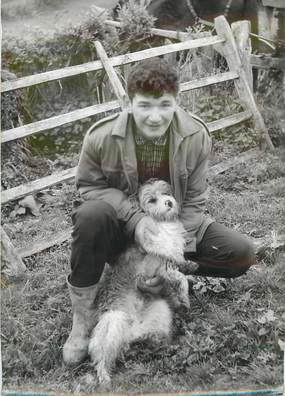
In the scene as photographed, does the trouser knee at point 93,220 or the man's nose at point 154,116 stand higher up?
the man's nose at point 154,116

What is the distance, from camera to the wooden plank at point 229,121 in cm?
316

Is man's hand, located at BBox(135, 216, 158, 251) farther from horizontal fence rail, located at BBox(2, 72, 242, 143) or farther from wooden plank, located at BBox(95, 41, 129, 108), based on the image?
horizontal fence rail, located at BBox(2, 72, 242, 143)

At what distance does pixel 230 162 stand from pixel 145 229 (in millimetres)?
905

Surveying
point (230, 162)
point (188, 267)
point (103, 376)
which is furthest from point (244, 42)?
point (103, 376)

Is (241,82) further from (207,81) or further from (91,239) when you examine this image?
(91,239)

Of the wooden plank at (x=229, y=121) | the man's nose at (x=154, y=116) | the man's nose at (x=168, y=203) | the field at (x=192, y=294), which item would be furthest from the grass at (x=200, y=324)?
the man's nose at (x=154, y=116)

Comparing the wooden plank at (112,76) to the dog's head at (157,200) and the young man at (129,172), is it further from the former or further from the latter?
the dog's head at (157,200)

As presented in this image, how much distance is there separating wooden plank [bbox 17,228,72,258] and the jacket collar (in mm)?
966

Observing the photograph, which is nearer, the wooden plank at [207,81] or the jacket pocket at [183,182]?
the jacket pocket at [183,182]

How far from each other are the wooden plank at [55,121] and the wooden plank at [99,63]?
0.69 feet

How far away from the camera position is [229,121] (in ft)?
10.6


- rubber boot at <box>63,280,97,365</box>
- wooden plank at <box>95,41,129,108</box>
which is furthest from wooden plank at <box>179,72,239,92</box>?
rubber boot at <box>63,280,97,365</box>

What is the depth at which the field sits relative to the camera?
8.16 feet

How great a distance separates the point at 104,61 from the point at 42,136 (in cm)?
54
